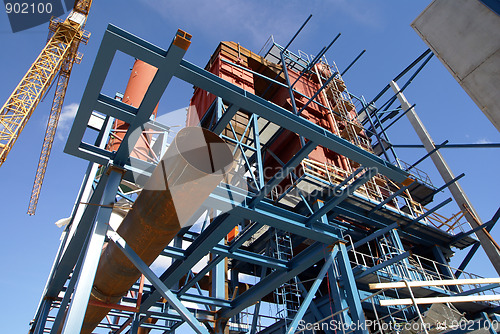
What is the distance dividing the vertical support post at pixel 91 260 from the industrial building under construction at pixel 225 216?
2 centimetres

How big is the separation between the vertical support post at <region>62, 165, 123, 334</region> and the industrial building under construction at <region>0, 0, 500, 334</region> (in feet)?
0.06

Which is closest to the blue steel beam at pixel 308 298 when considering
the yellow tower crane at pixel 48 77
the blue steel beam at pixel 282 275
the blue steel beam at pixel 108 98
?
the blue steel beam at pixel 282 275

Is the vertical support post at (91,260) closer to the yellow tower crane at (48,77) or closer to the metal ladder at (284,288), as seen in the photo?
the metal ladder at (284,288)

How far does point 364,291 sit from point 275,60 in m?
12.9

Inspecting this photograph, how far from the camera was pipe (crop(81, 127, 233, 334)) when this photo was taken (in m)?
4.77

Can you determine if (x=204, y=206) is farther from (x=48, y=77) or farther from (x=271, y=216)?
(x=48, y=77)

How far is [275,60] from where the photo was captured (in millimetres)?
18656

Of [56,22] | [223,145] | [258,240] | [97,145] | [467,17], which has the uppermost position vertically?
[56,22]

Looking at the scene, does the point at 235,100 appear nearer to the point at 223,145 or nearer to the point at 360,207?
the point at 223,145

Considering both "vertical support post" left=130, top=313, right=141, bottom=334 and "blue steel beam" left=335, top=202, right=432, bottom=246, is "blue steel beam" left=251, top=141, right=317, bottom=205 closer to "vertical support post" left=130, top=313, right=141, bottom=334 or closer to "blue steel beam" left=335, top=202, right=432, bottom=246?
"blue steel beam" left=335, top=202, right=432, bottom=246

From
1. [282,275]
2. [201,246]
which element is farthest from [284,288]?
[201,246]

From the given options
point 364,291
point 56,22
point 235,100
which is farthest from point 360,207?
point 56,22

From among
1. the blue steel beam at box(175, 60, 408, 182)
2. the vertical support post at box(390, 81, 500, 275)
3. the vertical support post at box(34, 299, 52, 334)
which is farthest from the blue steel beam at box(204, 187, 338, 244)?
the vertical support post at box(390, 81, 500, 275)

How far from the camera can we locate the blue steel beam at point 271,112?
6055 mm
